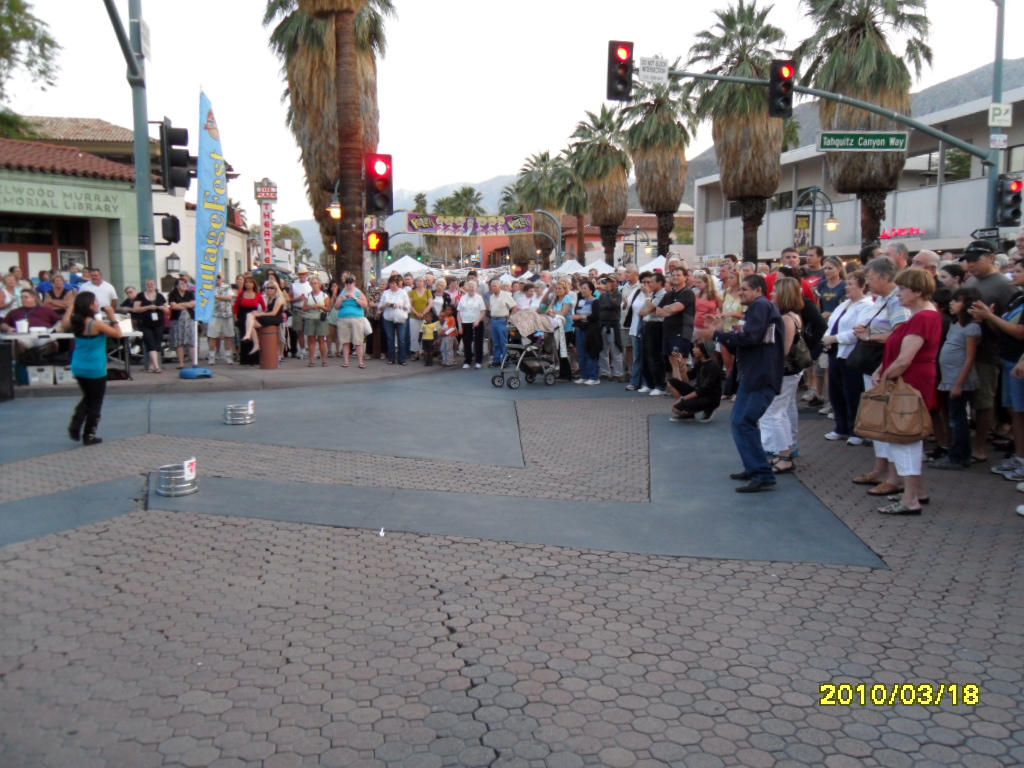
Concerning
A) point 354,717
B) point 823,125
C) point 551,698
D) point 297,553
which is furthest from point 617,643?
point 823,125

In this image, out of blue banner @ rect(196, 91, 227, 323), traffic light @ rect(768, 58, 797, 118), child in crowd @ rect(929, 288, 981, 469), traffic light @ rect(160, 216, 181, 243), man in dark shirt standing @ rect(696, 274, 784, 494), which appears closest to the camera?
man in dark shirt standing @ rect(696, 274, 784, 494)

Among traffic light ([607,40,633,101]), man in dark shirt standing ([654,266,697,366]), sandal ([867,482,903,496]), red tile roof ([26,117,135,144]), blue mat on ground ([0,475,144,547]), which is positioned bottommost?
blue mat on ground ([0,475,144,547])

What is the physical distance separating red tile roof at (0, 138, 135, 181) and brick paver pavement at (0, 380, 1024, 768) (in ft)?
60.4

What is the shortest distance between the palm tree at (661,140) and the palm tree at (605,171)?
196 inches

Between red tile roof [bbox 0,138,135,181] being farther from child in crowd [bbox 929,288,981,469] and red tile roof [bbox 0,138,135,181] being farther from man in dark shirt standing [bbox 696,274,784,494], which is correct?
child in crowd [bbox 929,288,981,469]

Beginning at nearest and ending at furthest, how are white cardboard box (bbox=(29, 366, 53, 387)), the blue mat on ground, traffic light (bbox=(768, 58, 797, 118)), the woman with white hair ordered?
the blue mat on ground, white cardboard box (bbox=(29, 366, 53, 387)), traffic light (bbox=(768, 58, 797, 118)), the woman with white hair

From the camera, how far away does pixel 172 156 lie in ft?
46.7

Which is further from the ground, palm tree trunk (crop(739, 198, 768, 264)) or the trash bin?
palm tree trunk (crop(739, 198, 768, 264))

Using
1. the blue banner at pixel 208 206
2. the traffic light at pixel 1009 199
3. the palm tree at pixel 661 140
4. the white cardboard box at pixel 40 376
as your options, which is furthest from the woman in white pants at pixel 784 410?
the palm tree at pixel 661 140

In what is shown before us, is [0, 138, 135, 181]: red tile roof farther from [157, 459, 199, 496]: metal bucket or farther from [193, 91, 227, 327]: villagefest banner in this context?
[157, 459, 199, 496]: metal bucket

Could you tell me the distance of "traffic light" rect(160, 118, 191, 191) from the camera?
560 inches

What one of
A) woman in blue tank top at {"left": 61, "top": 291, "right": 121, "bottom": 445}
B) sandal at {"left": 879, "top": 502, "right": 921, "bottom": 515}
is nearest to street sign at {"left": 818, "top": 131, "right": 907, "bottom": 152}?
sandal at {"left": 879, "top": 502, "right": 921, "bottom": 515}

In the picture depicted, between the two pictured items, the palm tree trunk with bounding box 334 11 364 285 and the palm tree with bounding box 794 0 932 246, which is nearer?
the palm tree trunk with bounding box 334 11 364 285

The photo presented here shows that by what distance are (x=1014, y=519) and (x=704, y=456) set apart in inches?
118
